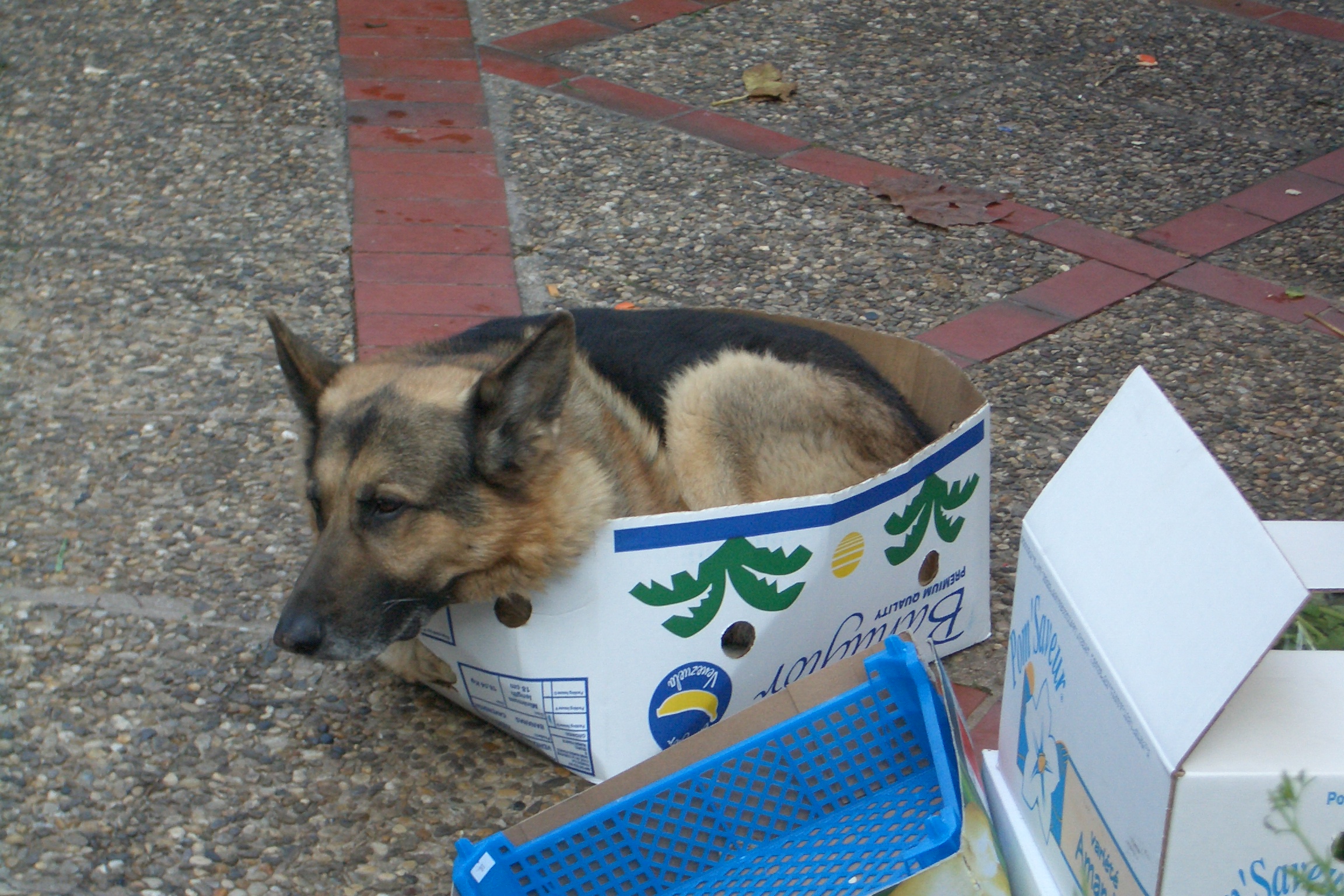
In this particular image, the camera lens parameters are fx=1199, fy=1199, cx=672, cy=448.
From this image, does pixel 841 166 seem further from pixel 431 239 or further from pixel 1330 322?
pixel 1330 322

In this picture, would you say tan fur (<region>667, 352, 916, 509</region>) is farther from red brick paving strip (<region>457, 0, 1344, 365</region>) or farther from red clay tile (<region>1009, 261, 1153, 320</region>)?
red clay tile (<region>1009, 261, 1153, 320</region>)

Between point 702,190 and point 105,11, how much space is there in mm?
3674

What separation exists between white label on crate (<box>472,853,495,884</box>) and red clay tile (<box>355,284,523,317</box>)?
2.53 meters

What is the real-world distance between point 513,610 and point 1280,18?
21.3 ft

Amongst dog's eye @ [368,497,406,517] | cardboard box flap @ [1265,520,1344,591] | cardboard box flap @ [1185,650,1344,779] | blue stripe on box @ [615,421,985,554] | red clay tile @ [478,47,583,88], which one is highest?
cardboard box flap @ [1185,650,1344,779]

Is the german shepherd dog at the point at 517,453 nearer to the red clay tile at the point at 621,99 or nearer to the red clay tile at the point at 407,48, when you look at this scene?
the red clay tile at the point at 621,99

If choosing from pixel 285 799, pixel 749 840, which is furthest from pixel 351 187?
pixel 749 840

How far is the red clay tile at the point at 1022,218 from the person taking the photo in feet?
16.2

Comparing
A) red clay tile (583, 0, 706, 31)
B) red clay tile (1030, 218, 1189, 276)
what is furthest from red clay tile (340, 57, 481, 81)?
red clay tile (1030, 218, 1189, 276)

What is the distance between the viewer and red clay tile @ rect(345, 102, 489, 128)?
556cm

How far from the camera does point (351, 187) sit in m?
5.09

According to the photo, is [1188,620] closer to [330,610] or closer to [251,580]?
[330,610]

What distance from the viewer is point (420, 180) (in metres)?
5.14

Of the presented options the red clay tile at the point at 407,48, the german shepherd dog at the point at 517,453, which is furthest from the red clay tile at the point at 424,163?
the german shepherd dog at the point at 517,453
